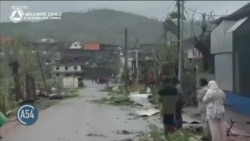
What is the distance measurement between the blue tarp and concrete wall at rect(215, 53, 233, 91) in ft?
1.08

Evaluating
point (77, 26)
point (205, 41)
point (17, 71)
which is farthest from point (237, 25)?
point (17, 71)

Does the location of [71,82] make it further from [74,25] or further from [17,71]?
[74,25]

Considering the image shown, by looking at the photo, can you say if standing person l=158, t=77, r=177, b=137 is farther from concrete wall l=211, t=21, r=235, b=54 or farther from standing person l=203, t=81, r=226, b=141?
concrete wall l=211, t=21, r=235, b=54

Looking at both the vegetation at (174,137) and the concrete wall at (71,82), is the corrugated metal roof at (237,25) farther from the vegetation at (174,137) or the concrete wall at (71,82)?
the concrete wall at (71,82)

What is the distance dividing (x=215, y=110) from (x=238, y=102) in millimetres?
4763

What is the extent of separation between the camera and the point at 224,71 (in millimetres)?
18141

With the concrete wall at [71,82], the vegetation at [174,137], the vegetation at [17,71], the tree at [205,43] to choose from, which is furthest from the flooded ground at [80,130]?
the concrete wall at [71,82]

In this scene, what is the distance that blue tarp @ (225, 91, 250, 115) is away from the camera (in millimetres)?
14998

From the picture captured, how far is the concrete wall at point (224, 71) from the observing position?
17016mm

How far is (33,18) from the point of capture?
1325 centimetres

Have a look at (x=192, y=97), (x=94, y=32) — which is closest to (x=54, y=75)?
(x=94, y=32)

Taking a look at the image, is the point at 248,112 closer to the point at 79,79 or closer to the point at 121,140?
the point at 121,140

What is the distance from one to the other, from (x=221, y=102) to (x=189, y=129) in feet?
11.1

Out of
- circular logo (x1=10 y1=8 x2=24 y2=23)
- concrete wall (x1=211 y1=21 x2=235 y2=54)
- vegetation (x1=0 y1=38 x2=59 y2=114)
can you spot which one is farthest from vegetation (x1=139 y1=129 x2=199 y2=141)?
vegetation (x1=0 y1=38 x2=59 y2=114)
